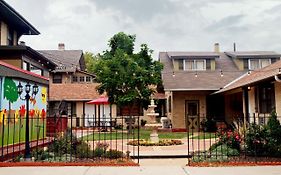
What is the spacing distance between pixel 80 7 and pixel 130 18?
5.43m

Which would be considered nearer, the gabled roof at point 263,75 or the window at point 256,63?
the gabled roof at point 263,75

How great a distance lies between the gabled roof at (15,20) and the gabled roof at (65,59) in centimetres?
1665

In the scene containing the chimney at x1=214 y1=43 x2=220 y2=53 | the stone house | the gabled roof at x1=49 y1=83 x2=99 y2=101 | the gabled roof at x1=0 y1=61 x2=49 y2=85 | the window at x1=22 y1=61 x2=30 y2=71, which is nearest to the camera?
the gabled roof at x1=0 y1=61 x2=49 y2=85

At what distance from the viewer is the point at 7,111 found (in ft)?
42.5

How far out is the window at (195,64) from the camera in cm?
3544

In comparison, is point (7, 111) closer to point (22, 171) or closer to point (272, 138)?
point (22, 171)

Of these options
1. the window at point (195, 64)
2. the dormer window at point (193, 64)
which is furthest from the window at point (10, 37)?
the window at point (195, 64)

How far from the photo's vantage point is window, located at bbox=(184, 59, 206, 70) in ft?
116

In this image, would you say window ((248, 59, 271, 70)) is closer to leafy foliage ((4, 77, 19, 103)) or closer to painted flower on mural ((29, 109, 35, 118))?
painted flower on mural ((29, 109, 35, 118))

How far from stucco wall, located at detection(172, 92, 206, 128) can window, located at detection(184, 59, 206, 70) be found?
32.0 ft

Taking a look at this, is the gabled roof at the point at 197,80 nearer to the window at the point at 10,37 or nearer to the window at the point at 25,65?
the window at the point at 25,65

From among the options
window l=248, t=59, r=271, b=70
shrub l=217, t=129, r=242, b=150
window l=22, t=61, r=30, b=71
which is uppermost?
window l=248, t=59, r=271, b=70

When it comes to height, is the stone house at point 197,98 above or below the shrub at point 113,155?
above

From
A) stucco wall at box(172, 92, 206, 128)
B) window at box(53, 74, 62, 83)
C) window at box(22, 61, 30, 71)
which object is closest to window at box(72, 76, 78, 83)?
window at box(53, 74, 62, 83)
